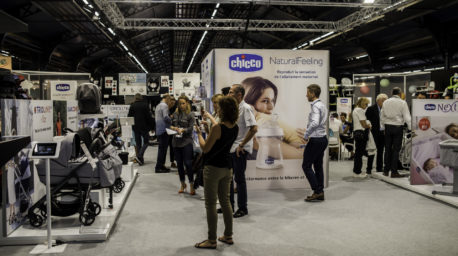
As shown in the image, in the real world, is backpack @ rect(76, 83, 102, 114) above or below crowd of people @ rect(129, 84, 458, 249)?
above

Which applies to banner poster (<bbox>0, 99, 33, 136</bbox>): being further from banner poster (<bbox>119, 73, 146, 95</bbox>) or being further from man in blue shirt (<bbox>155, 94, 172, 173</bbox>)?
banner poster (<bbox>119, 73, 146, 95</bbox>)

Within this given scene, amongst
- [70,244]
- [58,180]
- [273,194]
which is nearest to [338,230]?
[273,194]

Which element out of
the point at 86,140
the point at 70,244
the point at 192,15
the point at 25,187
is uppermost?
the point at 192,15

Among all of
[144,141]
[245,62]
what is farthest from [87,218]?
[144,141]

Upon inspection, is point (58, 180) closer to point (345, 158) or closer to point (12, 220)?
point (12, 220)

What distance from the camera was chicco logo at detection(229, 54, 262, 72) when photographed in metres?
5.34

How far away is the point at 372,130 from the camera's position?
664cm

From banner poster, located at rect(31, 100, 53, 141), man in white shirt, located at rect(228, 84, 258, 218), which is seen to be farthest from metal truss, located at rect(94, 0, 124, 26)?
man in white shirt, located at rect(228, 84, 258, 218)

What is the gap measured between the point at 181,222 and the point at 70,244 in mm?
1168

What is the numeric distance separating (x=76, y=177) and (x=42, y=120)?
90 centimetres

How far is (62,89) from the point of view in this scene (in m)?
8.96

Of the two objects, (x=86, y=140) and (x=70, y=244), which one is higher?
(x=86, y=140)

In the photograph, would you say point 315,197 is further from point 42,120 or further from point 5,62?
point 5,62

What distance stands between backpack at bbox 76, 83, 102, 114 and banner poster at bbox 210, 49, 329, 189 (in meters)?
1.66
